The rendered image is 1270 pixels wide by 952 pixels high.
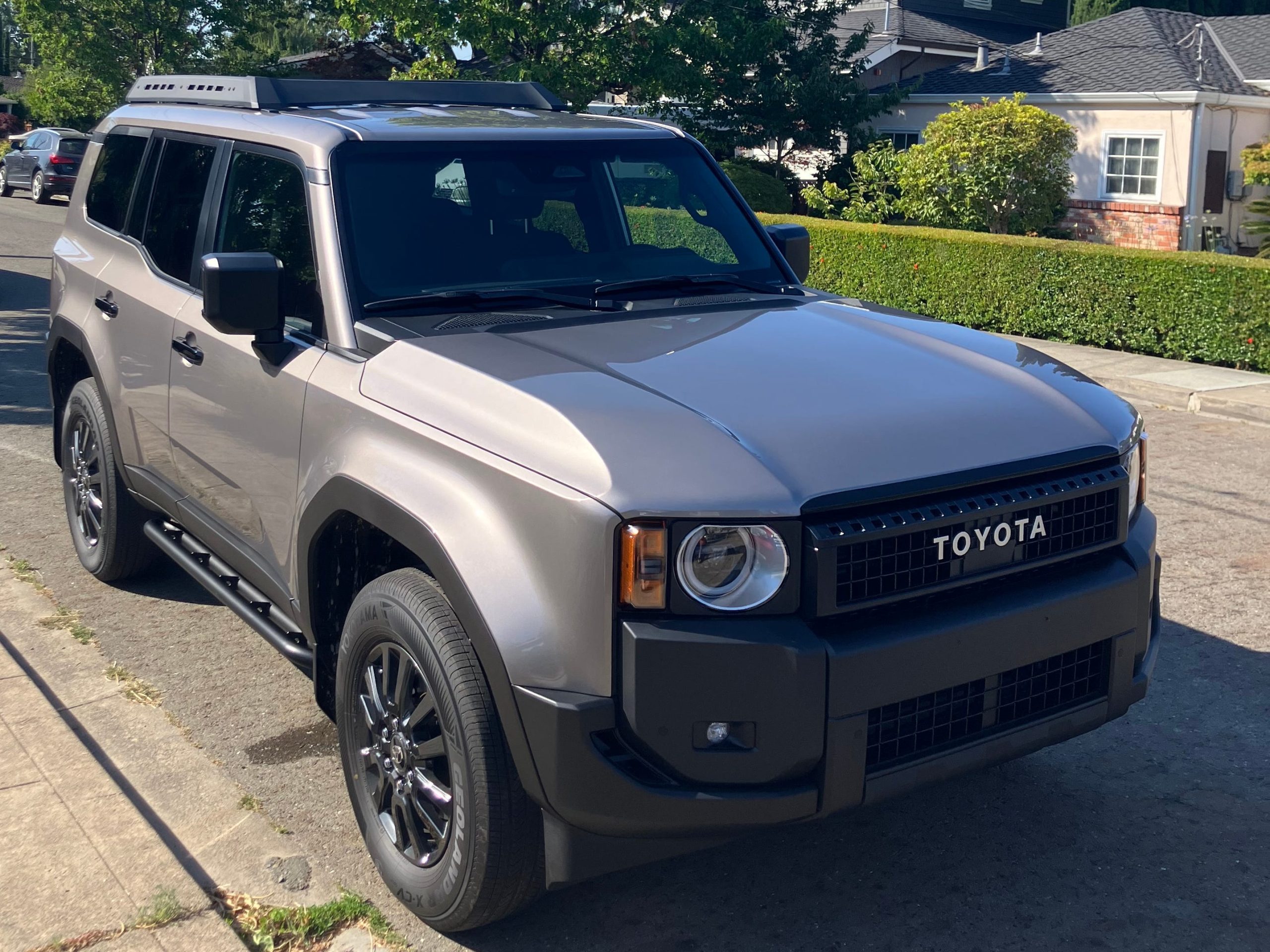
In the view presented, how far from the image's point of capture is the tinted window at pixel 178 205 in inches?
190

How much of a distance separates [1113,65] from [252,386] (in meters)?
25.2

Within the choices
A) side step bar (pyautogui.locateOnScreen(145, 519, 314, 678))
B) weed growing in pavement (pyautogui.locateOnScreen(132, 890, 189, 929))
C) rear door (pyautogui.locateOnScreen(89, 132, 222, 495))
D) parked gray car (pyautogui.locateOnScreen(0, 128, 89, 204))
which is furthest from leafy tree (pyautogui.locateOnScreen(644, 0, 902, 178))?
weed growing in pavement (pyautogui.locateOnScreen(132, 890, 189, 929))

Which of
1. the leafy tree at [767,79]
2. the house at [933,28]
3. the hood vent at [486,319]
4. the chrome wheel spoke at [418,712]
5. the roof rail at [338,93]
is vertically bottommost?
the chrome wheel spoke at [418,712]

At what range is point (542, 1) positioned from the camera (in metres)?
24.8

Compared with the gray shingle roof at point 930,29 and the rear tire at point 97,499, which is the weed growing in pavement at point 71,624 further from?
the gray shingle roof at point 930,29

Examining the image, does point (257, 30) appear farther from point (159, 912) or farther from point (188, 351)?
point (159, 912)

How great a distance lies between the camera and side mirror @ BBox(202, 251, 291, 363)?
378cm

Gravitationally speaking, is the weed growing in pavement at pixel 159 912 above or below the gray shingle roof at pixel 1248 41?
below

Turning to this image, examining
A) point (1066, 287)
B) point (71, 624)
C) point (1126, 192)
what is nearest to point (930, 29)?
point (1126, 192)

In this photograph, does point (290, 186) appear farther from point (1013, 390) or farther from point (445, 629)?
point (1013, 390)

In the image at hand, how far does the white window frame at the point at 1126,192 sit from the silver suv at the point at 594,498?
2086 centimetres

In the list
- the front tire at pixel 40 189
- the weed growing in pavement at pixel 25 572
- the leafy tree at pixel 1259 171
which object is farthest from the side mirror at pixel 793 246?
the front tire at pixel 40 189

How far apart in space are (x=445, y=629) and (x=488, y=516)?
0.95 ft

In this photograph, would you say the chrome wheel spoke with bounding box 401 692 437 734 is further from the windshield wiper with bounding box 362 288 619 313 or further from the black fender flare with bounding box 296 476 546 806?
the windshield wiper with bounding box 362 288 619 313
